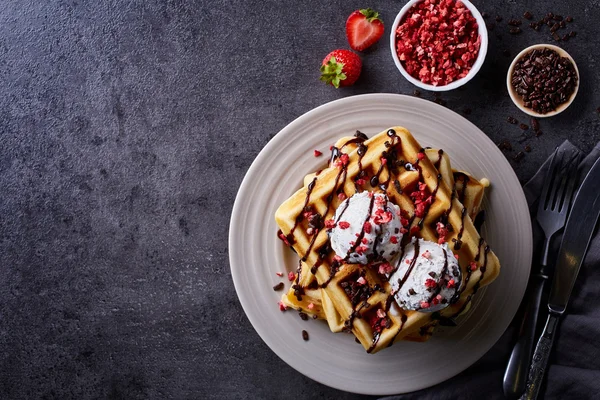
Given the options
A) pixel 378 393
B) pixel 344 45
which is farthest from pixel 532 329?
pixel 344 45

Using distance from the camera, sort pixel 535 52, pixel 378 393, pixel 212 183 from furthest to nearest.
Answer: pixel 212 183 < pixel 535 52 < pixel 378 393

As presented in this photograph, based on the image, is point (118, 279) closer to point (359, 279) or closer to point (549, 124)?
point (359, 279)

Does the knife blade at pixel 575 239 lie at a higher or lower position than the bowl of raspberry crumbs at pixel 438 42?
lower

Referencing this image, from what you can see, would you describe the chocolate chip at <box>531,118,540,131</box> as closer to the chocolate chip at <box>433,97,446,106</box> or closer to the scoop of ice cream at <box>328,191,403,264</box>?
the chocolate chip at <box>433,97,446,106</box>

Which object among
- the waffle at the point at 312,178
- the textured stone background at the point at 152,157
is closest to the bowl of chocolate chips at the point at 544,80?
the textured stone background at the point at 152,157

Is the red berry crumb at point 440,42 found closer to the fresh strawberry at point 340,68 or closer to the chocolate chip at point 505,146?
the fresh strawberry at point 340,68
